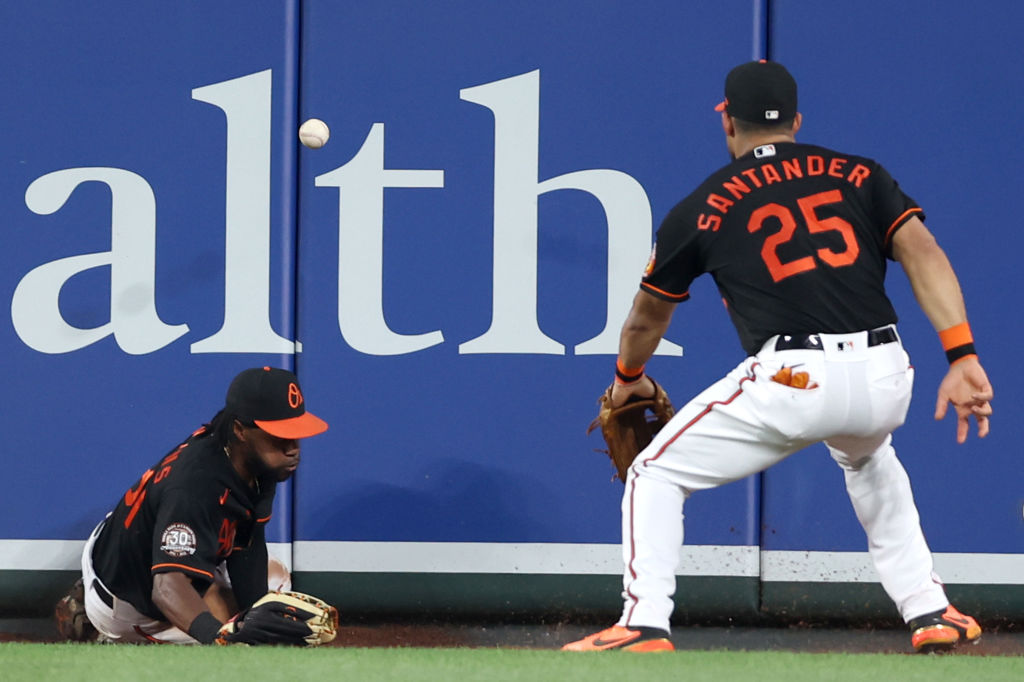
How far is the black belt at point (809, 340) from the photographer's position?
8.58 ft

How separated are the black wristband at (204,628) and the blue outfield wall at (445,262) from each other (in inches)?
31.4

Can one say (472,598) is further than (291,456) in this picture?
Yes

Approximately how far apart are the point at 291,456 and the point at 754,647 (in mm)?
1504

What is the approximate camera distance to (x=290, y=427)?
3156mm

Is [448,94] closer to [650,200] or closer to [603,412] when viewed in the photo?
[650,200]

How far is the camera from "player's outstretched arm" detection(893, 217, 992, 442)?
2531mm

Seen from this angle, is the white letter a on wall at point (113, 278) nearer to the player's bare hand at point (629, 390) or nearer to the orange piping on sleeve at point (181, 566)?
the orange piping on sleeve at point (181, 566)

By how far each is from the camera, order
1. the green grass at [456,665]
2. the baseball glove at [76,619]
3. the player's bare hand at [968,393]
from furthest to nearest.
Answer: the baseball glove at [76,619] < the player's bare hand at [968,393] < the green grass at [456,665]

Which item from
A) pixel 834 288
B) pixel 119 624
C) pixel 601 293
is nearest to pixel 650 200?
pixel 601 293

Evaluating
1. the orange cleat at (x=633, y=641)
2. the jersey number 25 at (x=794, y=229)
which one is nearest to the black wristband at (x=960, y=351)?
the jersey number 25 at (x=794, y=229)

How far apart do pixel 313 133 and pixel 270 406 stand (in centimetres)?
95

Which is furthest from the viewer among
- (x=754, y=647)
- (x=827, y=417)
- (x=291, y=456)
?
(x=754, y=647)

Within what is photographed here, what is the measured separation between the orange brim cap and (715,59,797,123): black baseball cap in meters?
1.36

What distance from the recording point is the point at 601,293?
3734 mm
